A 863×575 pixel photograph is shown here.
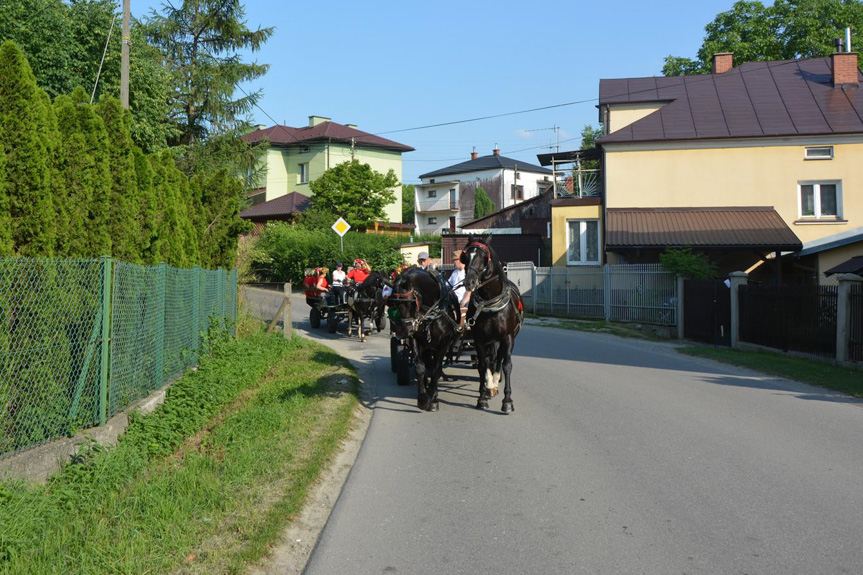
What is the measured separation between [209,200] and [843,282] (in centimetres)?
1373

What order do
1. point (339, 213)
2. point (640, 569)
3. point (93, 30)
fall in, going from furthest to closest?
point (339, 213) < point (93, 30) < point (640, 569)

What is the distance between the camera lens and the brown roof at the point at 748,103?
29094 mm

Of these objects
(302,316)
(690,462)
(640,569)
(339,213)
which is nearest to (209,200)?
(302,316)

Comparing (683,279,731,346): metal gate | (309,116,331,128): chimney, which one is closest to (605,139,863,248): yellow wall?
(683,279,731,346): metal gate

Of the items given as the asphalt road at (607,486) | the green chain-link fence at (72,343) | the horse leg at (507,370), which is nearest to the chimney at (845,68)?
the asphalt road at (607,486)

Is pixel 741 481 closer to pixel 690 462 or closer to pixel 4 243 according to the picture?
pixel 690 462

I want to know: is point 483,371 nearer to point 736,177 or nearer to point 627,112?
point 736,177

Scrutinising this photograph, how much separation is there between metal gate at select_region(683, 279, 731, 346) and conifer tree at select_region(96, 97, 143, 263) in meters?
15.6

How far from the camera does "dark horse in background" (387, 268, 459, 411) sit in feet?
31.7

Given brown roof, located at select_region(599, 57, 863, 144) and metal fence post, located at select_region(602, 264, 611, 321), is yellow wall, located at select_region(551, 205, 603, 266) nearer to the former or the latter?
brown roof, located at select_region(599, 57, 863, 144)

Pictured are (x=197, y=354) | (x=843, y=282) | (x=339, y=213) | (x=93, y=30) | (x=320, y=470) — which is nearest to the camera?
(x=320, y=470)

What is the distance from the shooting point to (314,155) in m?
57.9

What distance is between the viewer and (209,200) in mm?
17641

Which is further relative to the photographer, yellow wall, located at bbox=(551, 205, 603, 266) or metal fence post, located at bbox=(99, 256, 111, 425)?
yellow wall, located at bbox=(551, 205, 603, 266)
